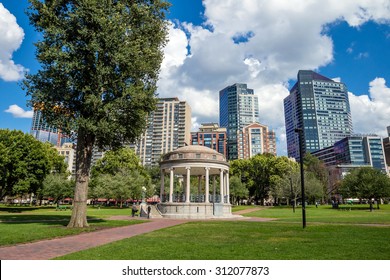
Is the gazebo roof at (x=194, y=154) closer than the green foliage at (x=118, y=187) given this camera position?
Yes

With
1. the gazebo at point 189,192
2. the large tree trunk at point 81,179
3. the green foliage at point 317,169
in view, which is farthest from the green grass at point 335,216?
the green foliage at point 317,169

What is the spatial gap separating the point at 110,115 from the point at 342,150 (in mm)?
174538

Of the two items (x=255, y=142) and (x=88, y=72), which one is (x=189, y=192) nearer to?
(x=88, y=72)

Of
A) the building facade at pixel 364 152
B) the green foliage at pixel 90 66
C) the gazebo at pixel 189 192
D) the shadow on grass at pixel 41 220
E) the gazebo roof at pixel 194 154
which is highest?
the building facade at pixel 364 152

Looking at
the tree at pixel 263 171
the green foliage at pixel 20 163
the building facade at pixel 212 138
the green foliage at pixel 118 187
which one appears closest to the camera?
the green foliage at pixel 20 163

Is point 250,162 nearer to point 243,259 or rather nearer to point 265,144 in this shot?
point 243,259

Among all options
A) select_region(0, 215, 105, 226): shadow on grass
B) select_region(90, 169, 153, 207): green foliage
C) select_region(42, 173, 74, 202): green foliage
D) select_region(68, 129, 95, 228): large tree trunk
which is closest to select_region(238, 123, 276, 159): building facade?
select_region(90, 169, 153, 207): green foliage

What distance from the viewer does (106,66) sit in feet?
60.3

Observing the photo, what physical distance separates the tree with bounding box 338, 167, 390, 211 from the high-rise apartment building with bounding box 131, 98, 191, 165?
366 feet

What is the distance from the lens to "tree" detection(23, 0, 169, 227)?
1789 cm

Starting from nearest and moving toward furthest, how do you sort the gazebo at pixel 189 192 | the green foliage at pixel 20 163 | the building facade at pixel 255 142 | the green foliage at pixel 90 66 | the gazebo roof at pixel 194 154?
the green foliage at pixel 90 66 < the gazebo at pixel 189 192 < the gazebo roof at pixel 194 154 < the green foliage at pixel 20 163 < the building facade at pixel 255 142

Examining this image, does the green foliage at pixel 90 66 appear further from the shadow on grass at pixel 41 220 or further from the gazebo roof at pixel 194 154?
the gazebo roof at pixel 194 154

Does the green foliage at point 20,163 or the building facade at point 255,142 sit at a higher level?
the building facade at point 255,142

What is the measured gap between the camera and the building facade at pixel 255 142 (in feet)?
571
